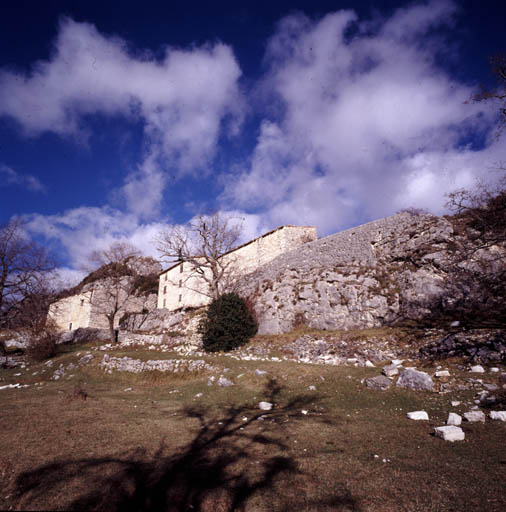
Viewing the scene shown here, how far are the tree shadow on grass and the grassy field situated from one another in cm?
1

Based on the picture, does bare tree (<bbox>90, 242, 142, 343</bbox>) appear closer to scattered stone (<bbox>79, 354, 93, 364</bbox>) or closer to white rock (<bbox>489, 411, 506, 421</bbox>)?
scattered stone (<bbox>79, 354, 93, 364</bbox>)

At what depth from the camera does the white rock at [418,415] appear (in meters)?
6.50

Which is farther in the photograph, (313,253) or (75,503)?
(313,253)

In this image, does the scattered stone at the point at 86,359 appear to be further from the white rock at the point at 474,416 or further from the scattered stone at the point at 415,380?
the white rock at the point at 474,416

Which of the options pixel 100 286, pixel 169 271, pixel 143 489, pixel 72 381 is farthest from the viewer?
pixel 169 271

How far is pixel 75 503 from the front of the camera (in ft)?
10.8

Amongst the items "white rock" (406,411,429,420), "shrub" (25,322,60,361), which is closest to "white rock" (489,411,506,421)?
"white rock" (406,411,429,420)

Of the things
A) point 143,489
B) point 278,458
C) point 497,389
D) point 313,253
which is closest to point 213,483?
point 143,489

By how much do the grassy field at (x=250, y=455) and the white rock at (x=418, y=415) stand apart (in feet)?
0.61

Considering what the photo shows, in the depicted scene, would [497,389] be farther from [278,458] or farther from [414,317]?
[414,317]

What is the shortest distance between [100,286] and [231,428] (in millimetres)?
37477

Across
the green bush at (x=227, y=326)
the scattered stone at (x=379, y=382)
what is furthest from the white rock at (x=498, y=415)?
the green bush at (x=227, y=326)

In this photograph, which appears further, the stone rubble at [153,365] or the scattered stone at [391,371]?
the stone rubble at [153,365]

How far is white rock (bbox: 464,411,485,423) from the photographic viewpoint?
19.6ft
